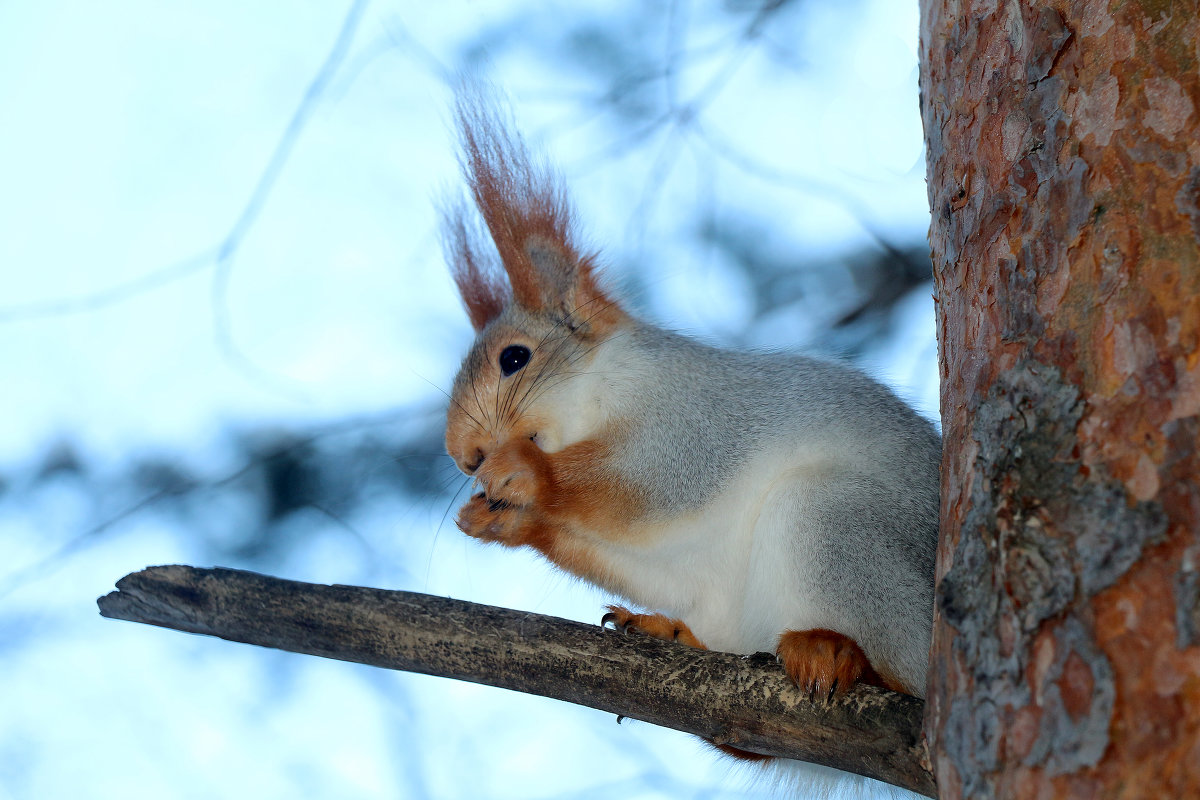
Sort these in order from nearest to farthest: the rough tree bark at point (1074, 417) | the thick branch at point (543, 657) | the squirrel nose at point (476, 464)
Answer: the rough tree bark at point (1074, 417) → the thick branch at point (543, 657) → the squirrel nose at point (476, 464)

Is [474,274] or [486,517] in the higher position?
[474,274]

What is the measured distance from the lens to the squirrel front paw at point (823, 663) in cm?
125

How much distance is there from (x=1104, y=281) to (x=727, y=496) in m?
0.81

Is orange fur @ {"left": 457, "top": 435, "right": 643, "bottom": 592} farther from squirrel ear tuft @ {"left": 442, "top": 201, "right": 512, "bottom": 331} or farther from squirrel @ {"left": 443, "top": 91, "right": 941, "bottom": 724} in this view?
squirrel ear tuft @ {"left": 442, "top": 201, "right": 512, "bottom": 331}

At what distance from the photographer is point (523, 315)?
6.81ft

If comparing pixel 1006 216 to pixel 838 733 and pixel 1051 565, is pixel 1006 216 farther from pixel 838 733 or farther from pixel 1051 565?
pixel 838 733

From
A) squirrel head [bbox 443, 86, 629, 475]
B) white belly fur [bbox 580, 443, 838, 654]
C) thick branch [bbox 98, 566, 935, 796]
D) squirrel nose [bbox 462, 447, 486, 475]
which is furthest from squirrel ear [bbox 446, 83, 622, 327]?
thick branch [bbox 98, 566, 935, 796]

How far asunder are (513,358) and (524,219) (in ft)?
0.95

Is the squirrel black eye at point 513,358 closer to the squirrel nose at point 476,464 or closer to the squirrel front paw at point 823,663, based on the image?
the squirrel nose at point 476,464

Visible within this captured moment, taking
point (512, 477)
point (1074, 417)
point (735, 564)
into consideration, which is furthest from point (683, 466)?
point (1074, 417)

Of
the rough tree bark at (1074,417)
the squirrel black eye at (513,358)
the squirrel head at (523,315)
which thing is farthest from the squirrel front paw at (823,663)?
the squirrel black eye at (513,358)

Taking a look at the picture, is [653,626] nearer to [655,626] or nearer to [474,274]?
[655,626]

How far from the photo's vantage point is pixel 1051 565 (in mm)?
855

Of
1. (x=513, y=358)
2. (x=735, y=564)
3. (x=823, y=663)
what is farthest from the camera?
(x=513, y=358)
